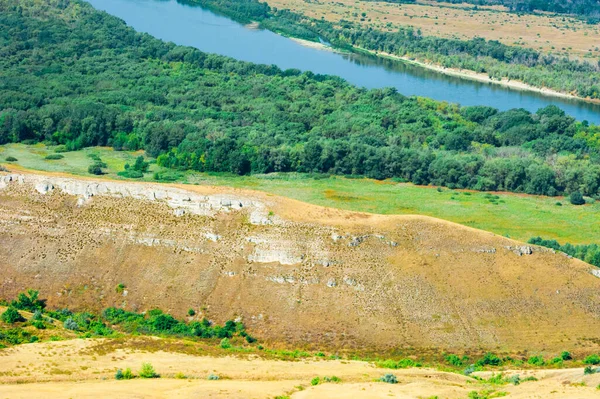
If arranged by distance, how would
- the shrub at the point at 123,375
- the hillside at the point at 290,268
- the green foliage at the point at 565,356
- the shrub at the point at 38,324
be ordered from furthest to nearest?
the hillside at the point at 290,268 → the green foliage at the point at 565,356 → the shrub at the point at 38,324 → the shrub at the point at 123,375

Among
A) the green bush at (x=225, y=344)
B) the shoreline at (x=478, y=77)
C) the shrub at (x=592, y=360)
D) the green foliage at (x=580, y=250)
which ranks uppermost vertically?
the shoreline at (x=478, y=77)

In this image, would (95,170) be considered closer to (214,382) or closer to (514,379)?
(214,382)

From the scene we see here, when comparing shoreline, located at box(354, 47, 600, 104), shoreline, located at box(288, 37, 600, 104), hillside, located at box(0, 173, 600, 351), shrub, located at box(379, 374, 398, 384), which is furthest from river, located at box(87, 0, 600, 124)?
shrub, located at box(379, 374, 398, 384)

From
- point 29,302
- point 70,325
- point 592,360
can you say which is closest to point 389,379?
point 592,360

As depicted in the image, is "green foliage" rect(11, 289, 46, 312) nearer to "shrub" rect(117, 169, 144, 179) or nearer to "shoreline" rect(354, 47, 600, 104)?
"shrub" rect(117, 169, 144, 179)

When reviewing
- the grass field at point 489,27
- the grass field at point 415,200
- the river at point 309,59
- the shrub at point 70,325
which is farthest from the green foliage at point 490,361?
the grass field at point 489,27

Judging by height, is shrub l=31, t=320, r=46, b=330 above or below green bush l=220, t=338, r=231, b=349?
above

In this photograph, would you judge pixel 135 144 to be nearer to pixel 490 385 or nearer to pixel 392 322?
pixel 392 322

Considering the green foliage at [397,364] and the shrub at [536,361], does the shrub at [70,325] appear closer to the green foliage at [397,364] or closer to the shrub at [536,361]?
the green foliage at [397,364]
